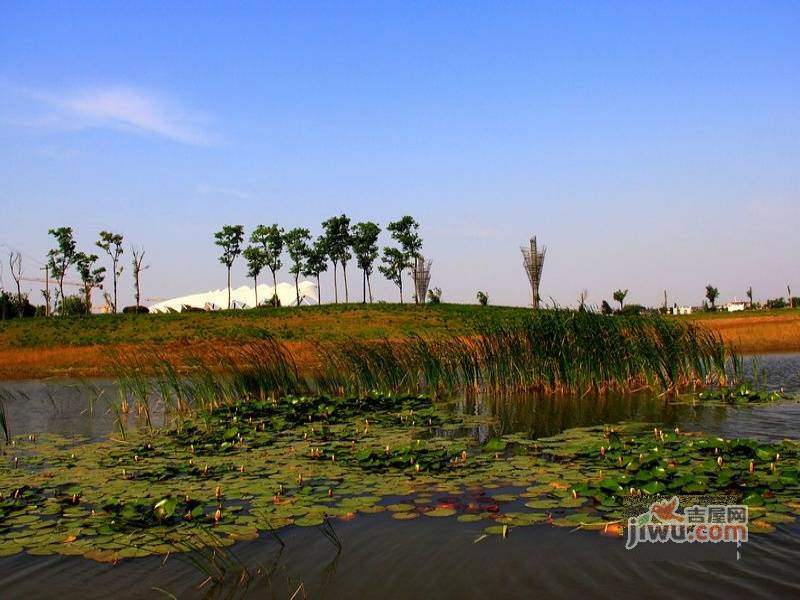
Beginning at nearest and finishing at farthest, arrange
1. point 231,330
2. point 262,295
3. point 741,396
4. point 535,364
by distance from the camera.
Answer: point 741,396, point 535,364, point 231,330, point 262,295

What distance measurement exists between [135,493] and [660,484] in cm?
518

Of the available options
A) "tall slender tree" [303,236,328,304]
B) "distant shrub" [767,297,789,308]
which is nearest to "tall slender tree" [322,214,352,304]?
"tall slender tree" [303,236,328,304]

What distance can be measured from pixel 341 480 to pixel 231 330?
2866 centimetres

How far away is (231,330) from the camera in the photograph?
115 ft

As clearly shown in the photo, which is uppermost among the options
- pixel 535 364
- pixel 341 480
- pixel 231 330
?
pixel 231 330

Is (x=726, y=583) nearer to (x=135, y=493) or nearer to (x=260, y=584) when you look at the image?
(x=260, y=584)

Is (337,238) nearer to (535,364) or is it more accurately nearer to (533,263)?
(533,263)

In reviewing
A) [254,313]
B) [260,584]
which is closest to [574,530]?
[260,584]

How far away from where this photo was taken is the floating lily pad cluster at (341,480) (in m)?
5.84

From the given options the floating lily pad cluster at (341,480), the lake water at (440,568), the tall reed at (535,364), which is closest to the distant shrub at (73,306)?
the tall reed at (535,364)

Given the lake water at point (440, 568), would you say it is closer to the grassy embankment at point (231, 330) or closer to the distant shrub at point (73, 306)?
the grassy embankment at point (231, 330)

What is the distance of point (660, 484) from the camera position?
6.24 m

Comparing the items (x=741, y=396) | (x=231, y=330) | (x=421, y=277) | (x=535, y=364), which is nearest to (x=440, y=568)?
(x=741, y=396)

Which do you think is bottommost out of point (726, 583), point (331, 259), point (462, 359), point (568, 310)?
point (726, 583)
